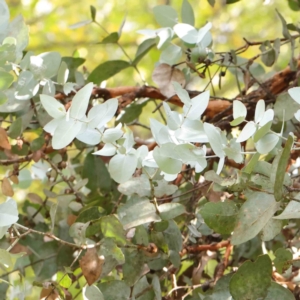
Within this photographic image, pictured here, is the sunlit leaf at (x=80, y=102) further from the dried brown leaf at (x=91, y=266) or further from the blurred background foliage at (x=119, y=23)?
the blurred background foliage at (x=119, y=23)

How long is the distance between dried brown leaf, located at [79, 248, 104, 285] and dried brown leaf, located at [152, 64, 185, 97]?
20 cm

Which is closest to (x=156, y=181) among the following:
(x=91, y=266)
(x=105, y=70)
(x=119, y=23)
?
(x=91, y=266)

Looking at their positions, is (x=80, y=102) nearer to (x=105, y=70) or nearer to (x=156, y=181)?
(x=156, y=181)

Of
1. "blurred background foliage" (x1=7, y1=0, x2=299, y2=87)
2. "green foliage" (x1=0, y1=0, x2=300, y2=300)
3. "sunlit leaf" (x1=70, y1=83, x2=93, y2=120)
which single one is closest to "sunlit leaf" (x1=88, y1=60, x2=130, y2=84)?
"green foliage" (x1=0, y1=0, x2=300, y2=300)

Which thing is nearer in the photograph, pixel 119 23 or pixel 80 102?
pixel 80 102

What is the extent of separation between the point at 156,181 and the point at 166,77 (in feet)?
0.46

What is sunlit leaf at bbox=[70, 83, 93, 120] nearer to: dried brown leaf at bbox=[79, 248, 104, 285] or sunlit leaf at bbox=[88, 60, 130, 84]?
dried brown leaf at bbox=[79, 248, 104, 285]

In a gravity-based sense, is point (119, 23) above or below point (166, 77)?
below

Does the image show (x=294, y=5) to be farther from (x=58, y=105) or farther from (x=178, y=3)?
(x=178, y=3)

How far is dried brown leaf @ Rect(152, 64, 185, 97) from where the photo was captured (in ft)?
1.71

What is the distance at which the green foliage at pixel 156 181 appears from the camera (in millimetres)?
347

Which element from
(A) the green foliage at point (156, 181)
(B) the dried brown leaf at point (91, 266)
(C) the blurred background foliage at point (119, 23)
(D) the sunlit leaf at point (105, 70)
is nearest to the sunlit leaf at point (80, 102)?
(A) the green foliage at point (156, 181)

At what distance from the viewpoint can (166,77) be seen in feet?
1.72

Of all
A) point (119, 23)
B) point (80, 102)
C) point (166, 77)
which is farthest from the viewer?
point (119, 23)
